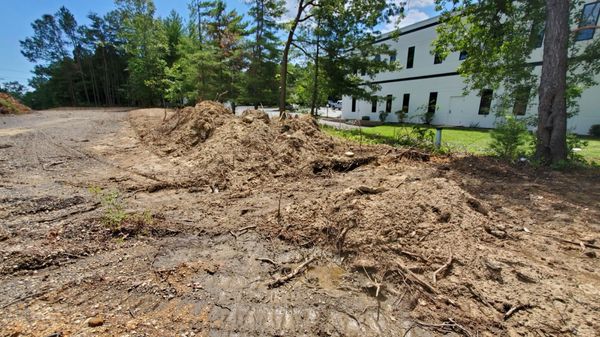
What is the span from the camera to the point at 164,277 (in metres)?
2.30

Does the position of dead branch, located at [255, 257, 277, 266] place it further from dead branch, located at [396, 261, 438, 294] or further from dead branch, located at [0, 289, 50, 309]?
dead branch, located at [0, 289, 50, 309]

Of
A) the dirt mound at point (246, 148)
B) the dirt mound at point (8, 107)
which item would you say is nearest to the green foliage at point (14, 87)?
the dirt mound at point (8, 107)

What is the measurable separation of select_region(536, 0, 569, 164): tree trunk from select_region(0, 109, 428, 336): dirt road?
6.57 meters

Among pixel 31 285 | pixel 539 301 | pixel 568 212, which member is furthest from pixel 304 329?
pixel 568 212

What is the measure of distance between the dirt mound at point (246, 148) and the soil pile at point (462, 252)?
1.76 m

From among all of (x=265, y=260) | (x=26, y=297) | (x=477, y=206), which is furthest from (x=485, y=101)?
(x=26, y=297)

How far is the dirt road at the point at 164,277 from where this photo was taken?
185 cm

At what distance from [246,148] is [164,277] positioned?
3.84 meters

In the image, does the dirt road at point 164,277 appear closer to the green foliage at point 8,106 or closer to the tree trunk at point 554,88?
the tree trunk at point 554,88

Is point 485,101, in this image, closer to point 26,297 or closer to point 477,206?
point 477,206

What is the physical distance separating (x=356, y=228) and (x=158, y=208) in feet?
9.43

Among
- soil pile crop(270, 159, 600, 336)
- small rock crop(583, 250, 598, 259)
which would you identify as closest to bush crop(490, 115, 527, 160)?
soil pile crop(270, 159, 600, 336)

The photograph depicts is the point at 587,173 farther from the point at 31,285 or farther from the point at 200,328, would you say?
the point at 31,285

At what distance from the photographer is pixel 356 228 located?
2.95m
